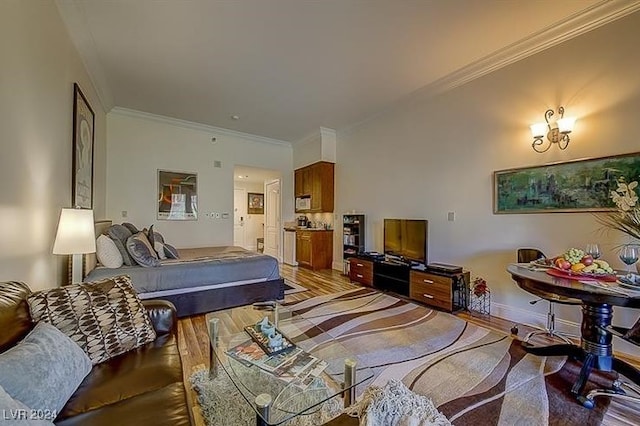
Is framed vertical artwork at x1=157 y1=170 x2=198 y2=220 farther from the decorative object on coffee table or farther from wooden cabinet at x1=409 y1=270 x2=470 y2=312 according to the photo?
the decorative object on coffee table

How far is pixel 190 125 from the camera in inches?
223

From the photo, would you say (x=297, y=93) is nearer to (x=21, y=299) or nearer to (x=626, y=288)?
(x=21, y=299)

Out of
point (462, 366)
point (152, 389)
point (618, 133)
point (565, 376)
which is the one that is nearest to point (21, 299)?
point (152, 389)

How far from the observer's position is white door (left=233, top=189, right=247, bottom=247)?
9.53m

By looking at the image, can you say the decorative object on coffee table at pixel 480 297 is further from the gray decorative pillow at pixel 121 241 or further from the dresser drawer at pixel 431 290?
the gray decorative pillow at pixel 121 241

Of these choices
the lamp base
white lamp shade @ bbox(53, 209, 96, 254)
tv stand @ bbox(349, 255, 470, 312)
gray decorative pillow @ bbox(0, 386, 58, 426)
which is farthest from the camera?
tv stand @ bbox(349, 255, 470, 312)

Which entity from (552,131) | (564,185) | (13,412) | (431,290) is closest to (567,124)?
(552,131)

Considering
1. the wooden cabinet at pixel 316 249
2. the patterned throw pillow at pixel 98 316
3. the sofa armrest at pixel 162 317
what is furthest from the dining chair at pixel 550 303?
the wooden cabinet at pixel 316 249

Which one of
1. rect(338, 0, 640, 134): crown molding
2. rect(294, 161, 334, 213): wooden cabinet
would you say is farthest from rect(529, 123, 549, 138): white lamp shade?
rect(294, 161, 334, 213): wooden cabinet

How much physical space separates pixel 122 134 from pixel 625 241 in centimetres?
698

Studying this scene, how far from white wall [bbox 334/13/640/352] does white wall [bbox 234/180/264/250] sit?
17.6 ft

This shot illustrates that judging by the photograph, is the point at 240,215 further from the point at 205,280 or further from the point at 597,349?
the point at 597,349

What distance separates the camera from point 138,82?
3.98m

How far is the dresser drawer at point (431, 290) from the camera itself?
3434 millimetres
